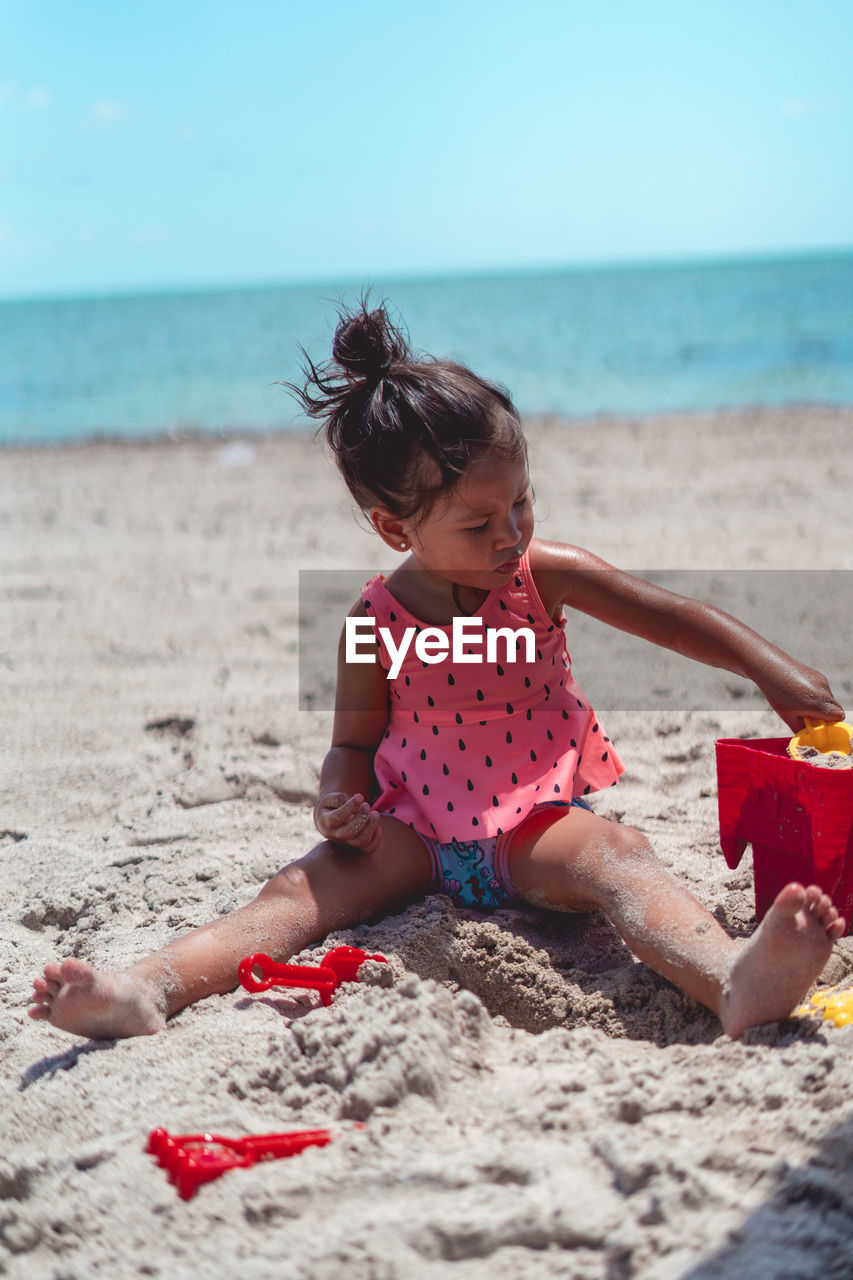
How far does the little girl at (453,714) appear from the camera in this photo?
1880 mm

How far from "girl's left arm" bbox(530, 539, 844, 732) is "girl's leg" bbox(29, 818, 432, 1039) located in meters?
0.58

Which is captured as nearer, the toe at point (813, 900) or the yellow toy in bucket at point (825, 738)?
the toe at point (813, 900)

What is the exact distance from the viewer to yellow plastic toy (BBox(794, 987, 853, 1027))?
5.22 ft

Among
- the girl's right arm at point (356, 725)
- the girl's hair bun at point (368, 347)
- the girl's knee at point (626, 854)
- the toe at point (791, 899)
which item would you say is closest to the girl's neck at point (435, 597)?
the girl's right arm at point (356, 725)

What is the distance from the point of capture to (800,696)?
1.99m

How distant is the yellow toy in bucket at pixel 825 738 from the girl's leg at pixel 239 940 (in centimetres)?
72

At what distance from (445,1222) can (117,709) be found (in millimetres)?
2536

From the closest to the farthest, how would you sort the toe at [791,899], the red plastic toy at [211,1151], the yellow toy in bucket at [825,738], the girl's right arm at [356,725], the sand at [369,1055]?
the sand at [369,1055]
the red plastic toy at [211,1151]
the toe at [791,899]
the yellow toy in bucket at [825,738]
the girl's right arm at [356,725]

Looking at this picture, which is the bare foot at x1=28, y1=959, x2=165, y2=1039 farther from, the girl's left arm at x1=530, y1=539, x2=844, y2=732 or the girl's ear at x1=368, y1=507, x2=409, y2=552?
the girl's left arm at x1=530, y1=539, x2=844, y2=732

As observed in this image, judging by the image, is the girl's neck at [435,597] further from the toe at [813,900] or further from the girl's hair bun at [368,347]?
the toe at [813,900]

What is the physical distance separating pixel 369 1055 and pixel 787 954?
0.60 metres

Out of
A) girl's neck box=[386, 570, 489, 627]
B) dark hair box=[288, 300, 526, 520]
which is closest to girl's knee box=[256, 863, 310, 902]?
girl's neck box=[386, 570, 489, 627]

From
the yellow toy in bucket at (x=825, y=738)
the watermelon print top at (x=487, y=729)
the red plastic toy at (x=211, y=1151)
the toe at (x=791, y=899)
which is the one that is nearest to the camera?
the red plastic toy at (x=211, y=1151)

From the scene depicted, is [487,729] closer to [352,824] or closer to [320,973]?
[352,824]
